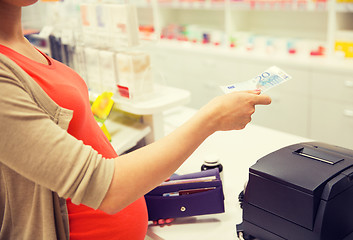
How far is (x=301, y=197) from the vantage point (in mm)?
1042

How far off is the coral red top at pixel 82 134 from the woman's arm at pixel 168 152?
0.59ft

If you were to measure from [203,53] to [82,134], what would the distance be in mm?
3145

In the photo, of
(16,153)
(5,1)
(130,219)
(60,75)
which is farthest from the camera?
(130,219)

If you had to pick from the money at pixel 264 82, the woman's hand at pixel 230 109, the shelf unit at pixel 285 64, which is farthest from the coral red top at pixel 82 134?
the shelf unit at pixel 285 64

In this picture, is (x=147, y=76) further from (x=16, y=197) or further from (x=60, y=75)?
(x=16, y=197)

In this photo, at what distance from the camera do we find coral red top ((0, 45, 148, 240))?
0.90 m

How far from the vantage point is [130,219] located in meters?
1.13

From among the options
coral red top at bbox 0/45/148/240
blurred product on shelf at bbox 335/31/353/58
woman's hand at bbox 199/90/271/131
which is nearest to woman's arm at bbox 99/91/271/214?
woman's hand at bbox 199/90/271/131

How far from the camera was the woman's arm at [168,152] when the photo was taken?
85 cm

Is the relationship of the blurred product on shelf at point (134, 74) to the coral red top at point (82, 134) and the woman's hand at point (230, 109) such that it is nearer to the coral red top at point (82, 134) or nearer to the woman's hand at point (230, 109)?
the coral red top at point (82, 134)

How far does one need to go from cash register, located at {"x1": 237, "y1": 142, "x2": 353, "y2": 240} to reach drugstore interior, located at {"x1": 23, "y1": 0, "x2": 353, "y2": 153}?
27.8 inches

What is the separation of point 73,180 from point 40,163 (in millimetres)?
74

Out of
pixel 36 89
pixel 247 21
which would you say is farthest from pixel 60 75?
pixel 247 21

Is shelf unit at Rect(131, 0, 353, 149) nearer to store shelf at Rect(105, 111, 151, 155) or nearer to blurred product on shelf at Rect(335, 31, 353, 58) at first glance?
blurred product on shelf at Rect(335, 31, 353, 58)
